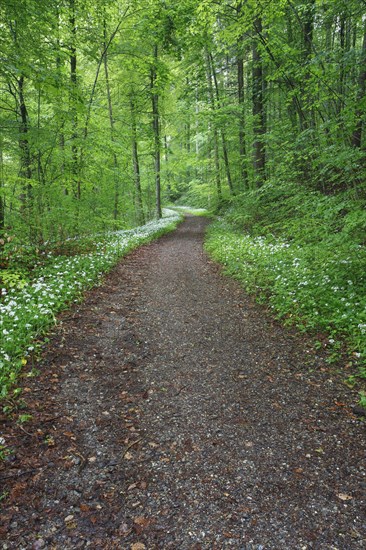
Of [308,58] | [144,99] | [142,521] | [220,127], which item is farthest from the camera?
[144,99]

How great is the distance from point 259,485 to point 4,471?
2295 mm

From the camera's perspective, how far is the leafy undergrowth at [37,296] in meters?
4.24

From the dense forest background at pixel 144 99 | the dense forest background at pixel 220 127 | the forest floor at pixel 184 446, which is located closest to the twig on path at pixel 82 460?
the forest floor at pixel 184 446

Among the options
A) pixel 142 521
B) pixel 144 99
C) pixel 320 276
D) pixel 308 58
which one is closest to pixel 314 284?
pixel 320 276

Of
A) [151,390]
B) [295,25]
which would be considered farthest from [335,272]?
[295,25]

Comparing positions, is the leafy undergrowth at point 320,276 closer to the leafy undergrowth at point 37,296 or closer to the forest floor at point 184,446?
the forest floor at point 184,446

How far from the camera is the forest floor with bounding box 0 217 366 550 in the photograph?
2.31 meters

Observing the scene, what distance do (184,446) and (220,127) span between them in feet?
55.7

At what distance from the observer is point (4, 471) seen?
108 inches

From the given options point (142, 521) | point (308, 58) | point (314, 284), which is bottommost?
point (142, 521)

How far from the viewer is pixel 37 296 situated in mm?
5910

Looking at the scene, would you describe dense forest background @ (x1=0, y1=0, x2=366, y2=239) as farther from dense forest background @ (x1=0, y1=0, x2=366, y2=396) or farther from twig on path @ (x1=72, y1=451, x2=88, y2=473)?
twig on path @ (x1=72, y1=451, x2=88, y2=473)

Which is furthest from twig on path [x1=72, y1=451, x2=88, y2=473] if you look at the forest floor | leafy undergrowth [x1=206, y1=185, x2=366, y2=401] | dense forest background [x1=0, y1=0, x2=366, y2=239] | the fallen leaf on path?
dense forest background [x1=0, y1=0, x2=366, y2=239]

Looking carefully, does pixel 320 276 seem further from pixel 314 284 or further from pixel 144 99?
pixel 144 99
